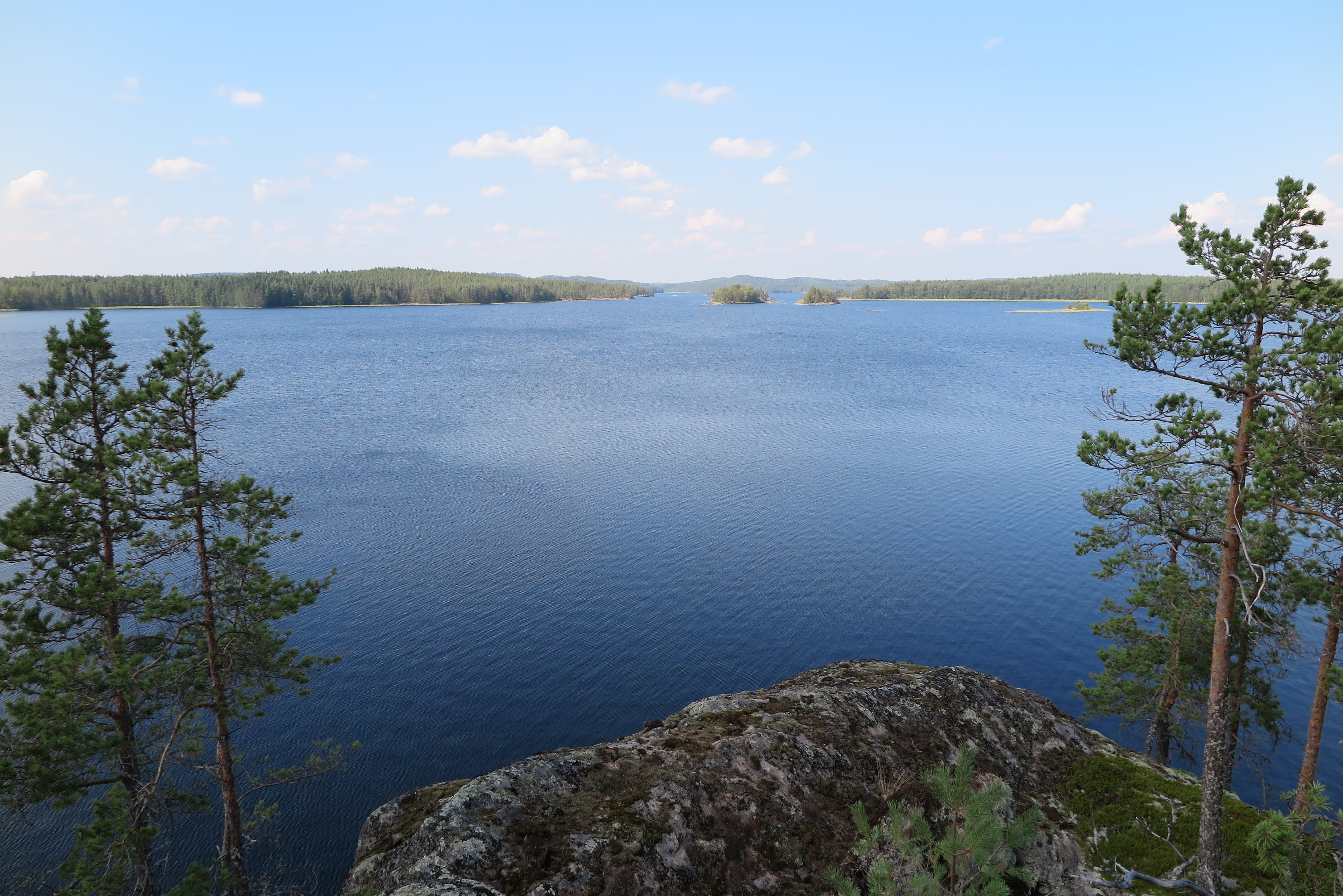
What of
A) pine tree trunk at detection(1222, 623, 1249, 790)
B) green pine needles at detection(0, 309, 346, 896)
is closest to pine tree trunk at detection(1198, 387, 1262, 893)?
pine tree trunk at detection(1222, 623, 1249, 790)

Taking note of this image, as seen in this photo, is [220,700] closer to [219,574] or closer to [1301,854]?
[219,574]

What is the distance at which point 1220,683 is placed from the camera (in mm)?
12977

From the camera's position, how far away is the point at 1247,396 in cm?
1241

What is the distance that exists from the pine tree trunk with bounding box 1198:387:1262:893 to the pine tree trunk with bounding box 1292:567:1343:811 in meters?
6.36

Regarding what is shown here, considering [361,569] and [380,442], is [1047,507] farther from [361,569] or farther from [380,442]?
[380,442]

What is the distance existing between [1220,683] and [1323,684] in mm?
7633

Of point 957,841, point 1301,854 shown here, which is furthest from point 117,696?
point 1301,854

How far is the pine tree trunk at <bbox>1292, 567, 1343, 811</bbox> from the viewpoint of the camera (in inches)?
648

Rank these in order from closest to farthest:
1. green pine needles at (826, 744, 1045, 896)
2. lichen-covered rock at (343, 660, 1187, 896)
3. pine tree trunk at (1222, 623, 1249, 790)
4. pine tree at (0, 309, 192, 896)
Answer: green pine needles at (826, 744, 1045, 896), lichen-covered rock at (343, 660, 1187, 896), pine tree at (0, 309, 192, 896), pine tree trunk at (1222, 623, 1249, 790)

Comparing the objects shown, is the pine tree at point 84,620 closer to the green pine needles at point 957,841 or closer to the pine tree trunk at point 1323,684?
the green pine needles at point 957,841

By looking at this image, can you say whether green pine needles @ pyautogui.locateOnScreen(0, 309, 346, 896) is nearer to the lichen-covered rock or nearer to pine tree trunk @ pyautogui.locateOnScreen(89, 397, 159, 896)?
pine tree trunk @ pyautogui.locateOnScreen(89, 397, 159, 896)

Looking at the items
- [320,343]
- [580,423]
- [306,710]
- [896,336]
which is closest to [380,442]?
[580,423]

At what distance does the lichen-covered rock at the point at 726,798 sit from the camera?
991 cm

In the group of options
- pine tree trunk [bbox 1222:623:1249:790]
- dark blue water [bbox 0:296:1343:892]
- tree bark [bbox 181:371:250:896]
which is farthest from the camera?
dark blue water [bbox 0:296:1343:892]
